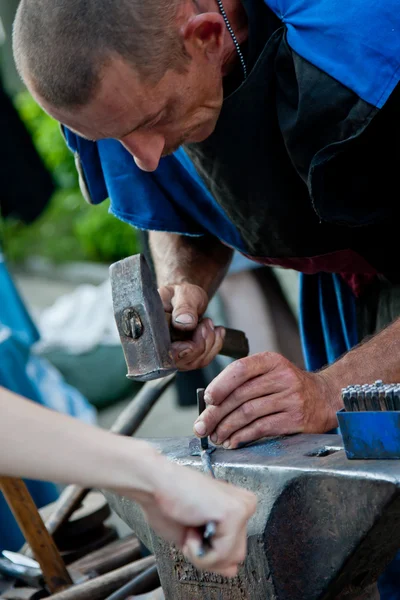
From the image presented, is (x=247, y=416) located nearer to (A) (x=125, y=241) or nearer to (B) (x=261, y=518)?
(B) (x=261, y=518)

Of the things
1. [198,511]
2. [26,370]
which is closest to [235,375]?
[198,511]

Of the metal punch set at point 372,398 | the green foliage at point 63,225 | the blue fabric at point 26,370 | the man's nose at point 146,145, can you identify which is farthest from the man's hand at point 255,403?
the green foliage at point 63,225

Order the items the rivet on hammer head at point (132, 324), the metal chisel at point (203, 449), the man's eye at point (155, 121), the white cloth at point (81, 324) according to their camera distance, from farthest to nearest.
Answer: the white cloth at point (81, 324) < the rivet on hammer head at point (132, 324) < the man's eye at point (155, 121) < the metal chisel at point (203, 449)

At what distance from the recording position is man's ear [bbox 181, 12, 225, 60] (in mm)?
1785

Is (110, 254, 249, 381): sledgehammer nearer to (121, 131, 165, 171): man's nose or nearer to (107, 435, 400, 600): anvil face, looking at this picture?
(121, 131, 165, 171): man's nose

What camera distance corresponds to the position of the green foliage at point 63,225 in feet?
28.1

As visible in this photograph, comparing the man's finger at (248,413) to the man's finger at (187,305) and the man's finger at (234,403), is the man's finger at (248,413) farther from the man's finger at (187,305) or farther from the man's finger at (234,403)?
the man's finger at (187,305)

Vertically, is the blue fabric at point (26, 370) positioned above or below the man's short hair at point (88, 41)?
below

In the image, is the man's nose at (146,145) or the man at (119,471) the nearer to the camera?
the man at (119,471)

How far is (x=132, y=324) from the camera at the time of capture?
197cm

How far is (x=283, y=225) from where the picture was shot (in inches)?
83.0

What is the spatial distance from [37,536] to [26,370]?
6.47 ft

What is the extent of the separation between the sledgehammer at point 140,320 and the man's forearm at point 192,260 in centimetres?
52

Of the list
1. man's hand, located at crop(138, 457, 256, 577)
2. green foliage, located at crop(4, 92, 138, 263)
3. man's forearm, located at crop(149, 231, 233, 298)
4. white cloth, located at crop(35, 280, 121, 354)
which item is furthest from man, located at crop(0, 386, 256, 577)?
green foliage, located at crop(4, 92, 138, 263)
